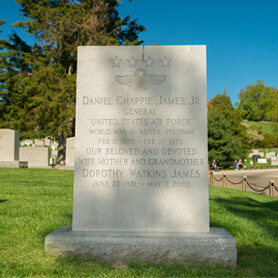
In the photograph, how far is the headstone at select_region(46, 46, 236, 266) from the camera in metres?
4.05

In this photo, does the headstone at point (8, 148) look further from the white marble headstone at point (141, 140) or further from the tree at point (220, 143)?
the tree at point (220, 143)

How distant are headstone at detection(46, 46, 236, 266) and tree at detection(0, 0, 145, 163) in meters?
17.4

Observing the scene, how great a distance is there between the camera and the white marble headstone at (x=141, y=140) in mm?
4059

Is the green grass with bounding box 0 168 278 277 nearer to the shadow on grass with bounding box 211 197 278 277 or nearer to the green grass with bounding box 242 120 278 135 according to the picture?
the shadow on grass with bounding box 211 197 278 277

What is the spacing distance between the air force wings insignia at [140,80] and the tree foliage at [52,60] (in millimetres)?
17402

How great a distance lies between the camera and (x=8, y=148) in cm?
2027

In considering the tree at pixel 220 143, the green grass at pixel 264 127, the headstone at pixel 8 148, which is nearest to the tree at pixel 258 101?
the green grass at pixel 264 127

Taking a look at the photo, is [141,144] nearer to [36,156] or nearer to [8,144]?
[8,144]

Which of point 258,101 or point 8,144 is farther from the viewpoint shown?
point 258,101

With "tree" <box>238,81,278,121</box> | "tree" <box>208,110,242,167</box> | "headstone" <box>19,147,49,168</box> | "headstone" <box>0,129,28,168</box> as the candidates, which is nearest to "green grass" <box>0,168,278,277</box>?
"headstone" <box>0,129,28,168</box>

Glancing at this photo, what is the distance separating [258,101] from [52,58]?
4140 inches

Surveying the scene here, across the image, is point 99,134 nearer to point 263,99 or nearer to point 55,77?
point 55,77

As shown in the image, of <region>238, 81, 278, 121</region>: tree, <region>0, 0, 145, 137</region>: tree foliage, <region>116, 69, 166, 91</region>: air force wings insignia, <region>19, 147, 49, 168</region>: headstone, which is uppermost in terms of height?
<region>238, 81, 278, 121</region>: tree

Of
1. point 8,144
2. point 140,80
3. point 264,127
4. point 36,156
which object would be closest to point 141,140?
point 140,80
